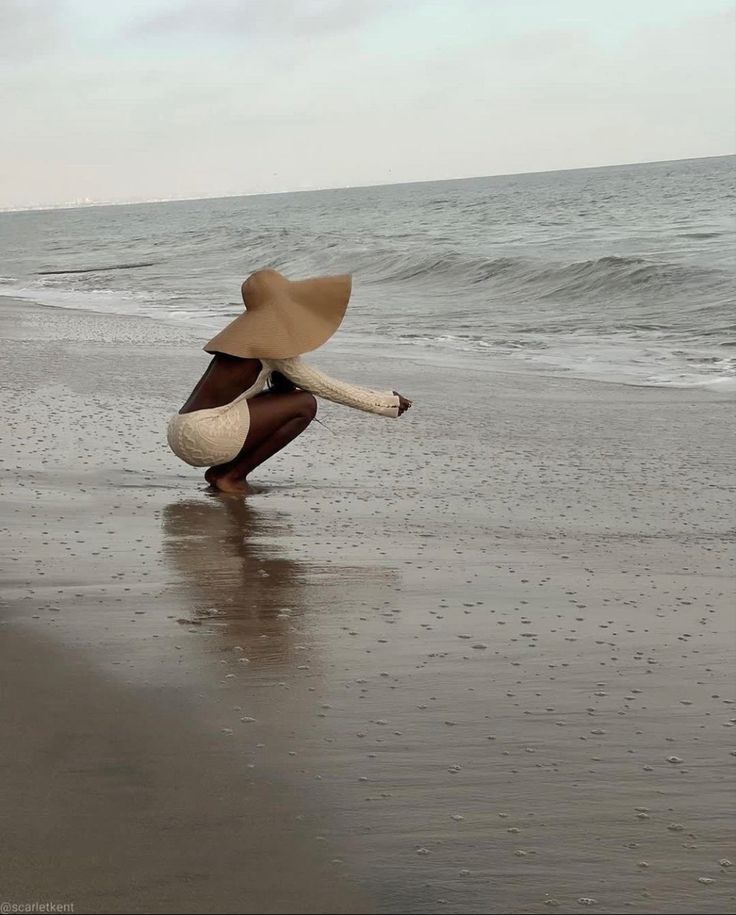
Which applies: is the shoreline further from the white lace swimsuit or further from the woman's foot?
the woman's foot

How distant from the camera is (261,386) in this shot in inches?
207

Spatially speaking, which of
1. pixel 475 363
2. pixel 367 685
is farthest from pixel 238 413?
pixel 475 363

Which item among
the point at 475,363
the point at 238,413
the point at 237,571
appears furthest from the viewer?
the point at 475,363

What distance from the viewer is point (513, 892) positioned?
202cm

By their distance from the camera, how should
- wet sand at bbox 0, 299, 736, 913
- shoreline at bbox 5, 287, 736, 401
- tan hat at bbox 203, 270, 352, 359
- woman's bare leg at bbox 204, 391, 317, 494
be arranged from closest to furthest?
wet sand at bbox 0, 299, 736, 913
tan hat at bbox 203, 270, 352, 359
woman's bare leg at bbox 204, 391, 317, 494
shoreline at bbox 5, 287, 736, 401

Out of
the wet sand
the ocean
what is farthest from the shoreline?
the wet sand

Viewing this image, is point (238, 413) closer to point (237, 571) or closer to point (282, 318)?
point (282, 318)

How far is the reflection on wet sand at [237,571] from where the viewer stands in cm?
333

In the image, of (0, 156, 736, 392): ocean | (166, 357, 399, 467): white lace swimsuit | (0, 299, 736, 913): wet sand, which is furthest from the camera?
(0, 156, 736, 392): ocean

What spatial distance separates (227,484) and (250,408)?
0.35 meters

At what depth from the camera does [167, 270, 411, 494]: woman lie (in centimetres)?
504

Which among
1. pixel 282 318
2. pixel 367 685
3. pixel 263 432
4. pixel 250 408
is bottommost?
pixel 367 685

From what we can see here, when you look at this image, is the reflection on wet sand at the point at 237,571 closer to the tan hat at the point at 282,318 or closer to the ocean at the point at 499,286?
the tan hat at the point at 282,318

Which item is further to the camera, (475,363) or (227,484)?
(475,363)
